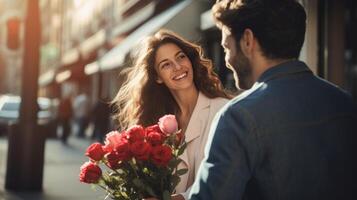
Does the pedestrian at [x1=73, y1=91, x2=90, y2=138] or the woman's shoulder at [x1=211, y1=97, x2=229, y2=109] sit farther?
the pedestrian at [x1=73, y1=91, x2=90, y2=138]

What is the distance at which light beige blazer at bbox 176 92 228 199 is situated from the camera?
10.9 feet

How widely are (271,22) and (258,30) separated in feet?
0.15

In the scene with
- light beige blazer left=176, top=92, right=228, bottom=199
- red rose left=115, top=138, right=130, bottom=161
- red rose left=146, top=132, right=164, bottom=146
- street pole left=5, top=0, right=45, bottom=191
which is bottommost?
street pole left=5, top=0, right=45, bottom=191

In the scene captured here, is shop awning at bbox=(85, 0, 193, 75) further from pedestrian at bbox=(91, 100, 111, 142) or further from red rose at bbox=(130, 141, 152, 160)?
red rose at bbox=(130, 141, 152, 160)

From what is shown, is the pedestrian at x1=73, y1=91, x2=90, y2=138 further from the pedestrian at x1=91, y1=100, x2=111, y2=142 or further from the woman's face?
the woman's face

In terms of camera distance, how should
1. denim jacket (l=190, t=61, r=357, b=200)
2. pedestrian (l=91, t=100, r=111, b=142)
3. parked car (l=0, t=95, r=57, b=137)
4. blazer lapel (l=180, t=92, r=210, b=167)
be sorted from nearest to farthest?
denim jacket (l=190, t=61, r=357, b=200) → blazer lapel (l=180, t=92, r=210, b=167) → pedestrian (l=91, t=100, r=111, b=142) → parked car (l=0, t=95, r=57, b=137)

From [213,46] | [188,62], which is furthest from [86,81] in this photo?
[188,62]

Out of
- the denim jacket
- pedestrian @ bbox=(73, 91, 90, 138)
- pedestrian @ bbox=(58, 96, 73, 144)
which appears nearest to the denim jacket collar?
the denim jacket

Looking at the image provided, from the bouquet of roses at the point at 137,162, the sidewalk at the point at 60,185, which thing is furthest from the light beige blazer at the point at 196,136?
the sidewalk at the point at 60,185

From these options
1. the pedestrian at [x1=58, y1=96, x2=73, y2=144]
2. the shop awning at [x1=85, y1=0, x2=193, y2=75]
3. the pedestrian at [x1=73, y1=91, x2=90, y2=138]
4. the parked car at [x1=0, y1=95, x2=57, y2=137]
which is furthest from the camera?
the pedestrian at [x1=73, y1=91, x2=90, y2=138]

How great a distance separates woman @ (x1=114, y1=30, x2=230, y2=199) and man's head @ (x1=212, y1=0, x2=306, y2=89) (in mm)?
1386

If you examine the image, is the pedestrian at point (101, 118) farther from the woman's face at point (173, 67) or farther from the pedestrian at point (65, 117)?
the woman's face at point (173, 67)

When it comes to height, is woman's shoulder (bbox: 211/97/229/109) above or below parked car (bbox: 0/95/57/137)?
above

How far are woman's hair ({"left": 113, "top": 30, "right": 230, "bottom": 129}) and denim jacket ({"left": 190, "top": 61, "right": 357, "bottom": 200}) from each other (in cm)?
166
